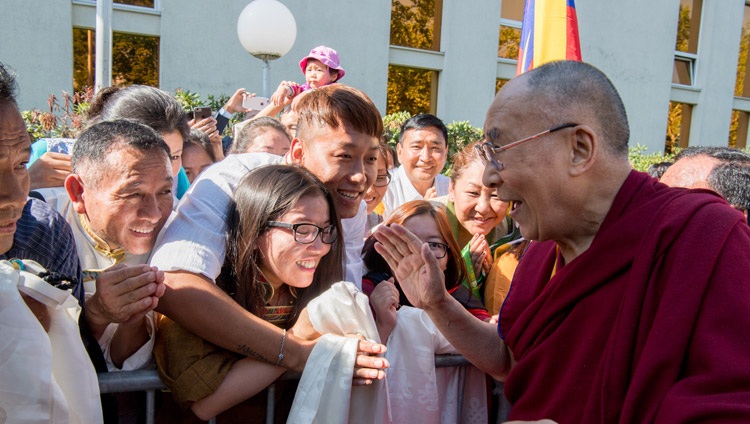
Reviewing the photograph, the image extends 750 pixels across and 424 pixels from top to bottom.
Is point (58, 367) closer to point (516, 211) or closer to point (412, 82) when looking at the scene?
point (516, 211)

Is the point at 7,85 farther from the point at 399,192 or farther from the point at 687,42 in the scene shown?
the point at 687,42

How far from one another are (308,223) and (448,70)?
9.93m

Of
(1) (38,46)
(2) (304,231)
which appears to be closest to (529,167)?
(2) (304,231)

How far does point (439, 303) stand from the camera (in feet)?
6.62

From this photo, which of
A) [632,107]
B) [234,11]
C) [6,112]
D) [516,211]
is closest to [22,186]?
[6,112]

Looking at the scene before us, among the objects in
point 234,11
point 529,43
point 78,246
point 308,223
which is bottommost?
point 78,246

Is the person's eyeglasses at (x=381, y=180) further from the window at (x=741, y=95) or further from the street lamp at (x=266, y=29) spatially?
the window at (x=741, y=95)

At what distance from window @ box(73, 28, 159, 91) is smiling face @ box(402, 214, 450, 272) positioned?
7826 mm

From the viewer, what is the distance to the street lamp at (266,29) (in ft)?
20.2

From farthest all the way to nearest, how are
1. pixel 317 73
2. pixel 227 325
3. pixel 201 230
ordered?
pixel 317 73 < pixel 201 230 < pixel 227 325

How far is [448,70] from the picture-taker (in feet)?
37.5

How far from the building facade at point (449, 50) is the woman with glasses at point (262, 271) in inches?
307

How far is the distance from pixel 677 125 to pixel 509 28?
223 inches

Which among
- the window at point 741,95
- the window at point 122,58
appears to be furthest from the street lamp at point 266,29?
the window at point 741,95
